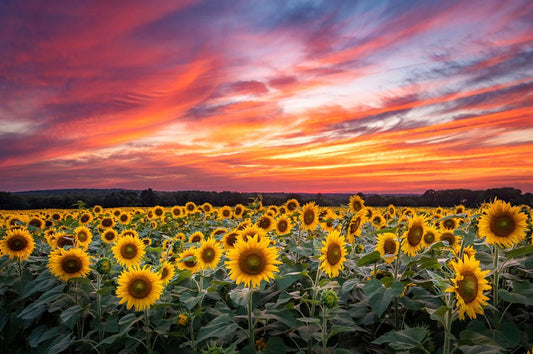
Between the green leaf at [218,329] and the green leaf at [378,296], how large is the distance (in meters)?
1.23

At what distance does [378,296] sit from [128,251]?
3.82m

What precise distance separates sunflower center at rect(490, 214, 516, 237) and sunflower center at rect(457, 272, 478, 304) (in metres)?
1.33

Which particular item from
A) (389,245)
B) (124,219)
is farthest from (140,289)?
(124,219)

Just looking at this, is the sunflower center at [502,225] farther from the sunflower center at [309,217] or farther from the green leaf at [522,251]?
the sunflower center at [309,217]

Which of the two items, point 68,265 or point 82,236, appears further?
point 82,236

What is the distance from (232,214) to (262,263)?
9.11 meters

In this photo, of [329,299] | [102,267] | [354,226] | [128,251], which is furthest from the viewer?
[354,226]

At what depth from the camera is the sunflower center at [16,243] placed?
5570mm

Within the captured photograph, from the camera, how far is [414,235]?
13.3 ft

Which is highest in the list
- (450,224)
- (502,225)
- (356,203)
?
(356,203)

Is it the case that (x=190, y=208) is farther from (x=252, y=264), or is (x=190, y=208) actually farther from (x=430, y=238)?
(x=252, y=264)

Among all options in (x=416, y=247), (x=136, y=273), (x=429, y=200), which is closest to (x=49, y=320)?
(x=136, y=273)

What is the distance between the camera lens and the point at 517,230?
148 inches

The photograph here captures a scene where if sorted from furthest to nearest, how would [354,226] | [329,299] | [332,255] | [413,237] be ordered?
[354,226] < [413,237] < [332,255] < [329,299]
